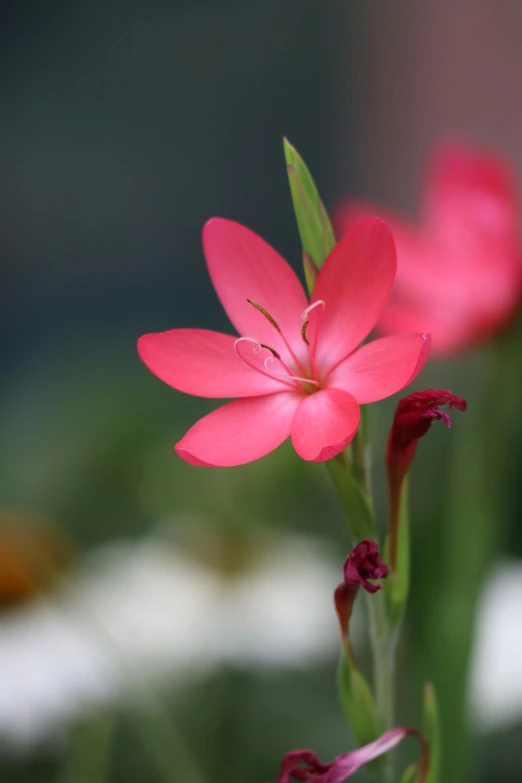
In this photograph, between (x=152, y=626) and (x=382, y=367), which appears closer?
(x=382, y=367)

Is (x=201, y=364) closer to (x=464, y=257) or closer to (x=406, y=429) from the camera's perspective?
(x=406, y=429)

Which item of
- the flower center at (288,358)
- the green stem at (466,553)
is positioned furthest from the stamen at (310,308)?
the green stem at (466,553)

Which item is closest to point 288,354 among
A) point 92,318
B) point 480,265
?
point 480,265

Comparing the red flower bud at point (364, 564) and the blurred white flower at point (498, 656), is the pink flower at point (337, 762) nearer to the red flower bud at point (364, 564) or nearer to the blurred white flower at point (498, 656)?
the red flower bud at point (364, 564)

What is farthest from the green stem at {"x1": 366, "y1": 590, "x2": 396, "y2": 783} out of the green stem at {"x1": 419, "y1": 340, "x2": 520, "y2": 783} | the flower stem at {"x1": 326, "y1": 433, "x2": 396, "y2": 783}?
the green stem at {"x1": 419, "y1": 340, "x2": 520, "y2": 783}

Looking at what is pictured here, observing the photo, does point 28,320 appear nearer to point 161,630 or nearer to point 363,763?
point 161,630

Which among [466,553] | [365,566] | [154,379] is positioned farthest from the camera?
[154,379]

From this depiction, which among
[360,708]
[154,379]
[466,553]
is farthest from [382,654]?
[154,379]
